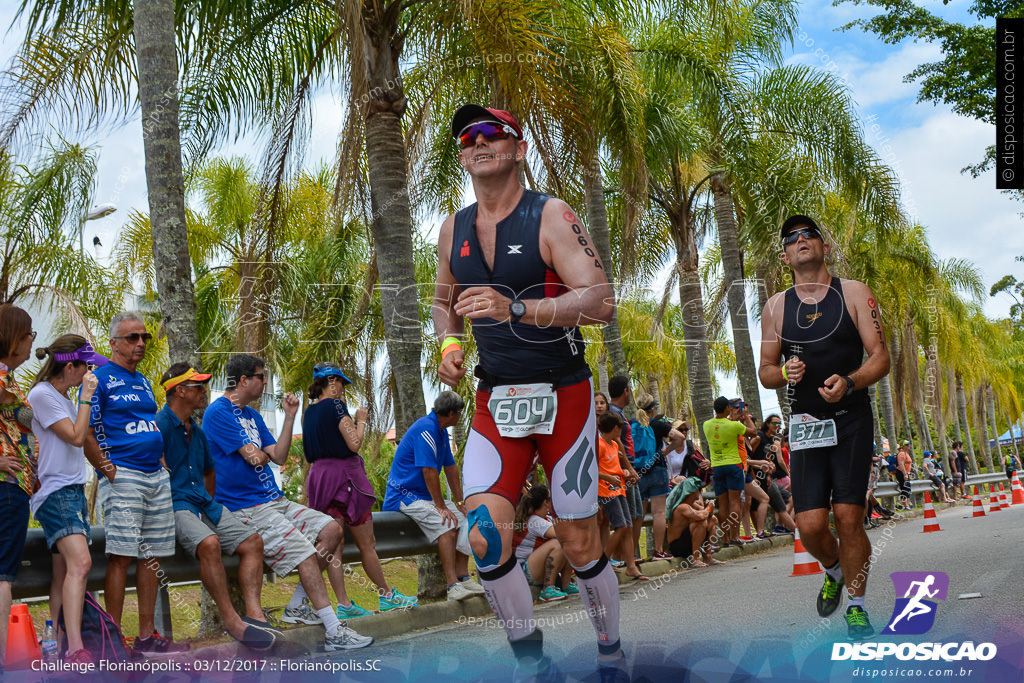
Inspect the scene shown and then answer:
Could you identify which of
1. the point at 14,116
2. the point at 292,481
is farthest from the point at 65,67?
the point at 292,481

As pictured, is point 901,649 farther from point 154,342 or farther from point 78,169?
point 154,342

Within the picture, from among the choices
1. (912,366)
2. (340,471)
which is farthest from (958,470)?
(340,471)

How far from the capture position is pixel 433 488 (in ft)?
29.9

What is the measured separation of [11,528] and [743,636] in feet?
13.4

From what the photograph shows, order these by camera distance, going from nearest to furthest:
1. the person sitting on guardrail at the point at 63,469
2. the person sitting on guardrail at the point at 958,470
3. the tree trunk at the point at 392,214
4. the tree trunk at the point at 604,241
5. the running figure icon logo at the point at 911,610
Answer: the running figure icon logo at the point at 911,610 < the person sitting on guardrail at the point at 63,469 < the tree trunk at the point at 392,214 < the tree trunk at the point at 604,241 < the person sitting on guardrail at the point at 958,470

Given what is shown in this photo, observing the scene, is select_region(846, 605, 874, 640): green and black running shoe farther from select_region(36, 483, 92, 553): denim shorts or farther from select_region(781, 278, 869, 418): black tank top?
select_region(36, 483, 92, 553): denim shorts

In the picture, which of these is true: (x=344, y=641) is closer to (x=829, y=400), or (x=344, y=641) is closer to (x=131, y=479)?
(x=131, y=479)

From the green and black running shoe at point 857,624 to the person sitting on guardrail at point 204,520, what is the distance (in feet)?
11.9

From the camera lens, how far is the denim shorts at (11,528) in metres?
5.58

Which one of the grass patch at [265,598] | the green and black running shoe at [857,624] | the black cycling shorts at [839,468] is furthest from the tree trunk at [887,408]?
the green and black running shoe at [857,624]

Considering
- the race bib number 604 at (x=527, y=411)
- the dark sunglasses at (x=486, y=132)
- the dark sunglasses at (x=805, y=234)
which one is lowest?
the race bib number 604 at (x=527, y=411)

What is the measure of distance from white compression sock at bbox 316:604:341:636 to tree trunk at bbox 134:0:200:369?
2.26m

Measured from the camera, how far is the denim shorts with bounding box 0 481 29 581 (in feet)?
18.3

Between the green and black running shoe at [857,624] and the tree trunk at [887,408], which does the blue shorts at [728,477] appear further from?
the tree trunk at [887,408]
